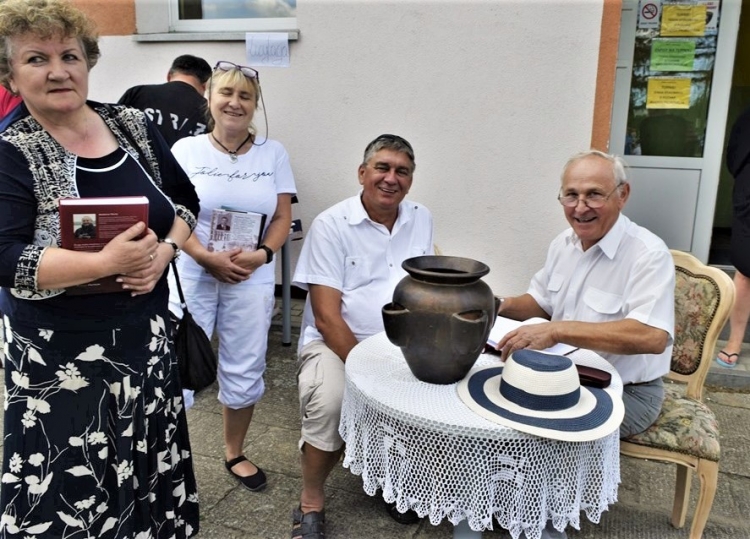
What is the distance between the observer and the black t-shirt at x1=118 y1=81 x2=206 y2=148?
3506mm

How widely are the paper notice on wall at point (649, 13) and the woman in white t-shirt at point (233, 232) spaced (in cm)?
298

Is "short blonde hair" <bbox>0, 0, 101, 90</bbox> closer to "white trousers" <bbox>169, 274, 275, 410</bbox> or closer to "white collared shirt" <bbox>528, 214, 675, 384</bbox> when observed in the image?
"white trousers" <bbox>169, 274, 275, 410</bbox>

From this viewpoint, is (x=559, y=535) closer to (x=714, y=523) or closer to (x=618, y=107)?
(x=714, y=523)

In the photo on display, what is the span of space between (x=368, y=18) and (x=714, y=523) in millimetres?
3461

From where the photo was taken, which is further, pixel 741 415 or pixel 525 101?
pixel 525 101

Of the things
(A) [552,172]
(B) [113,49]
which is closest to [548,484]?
(A) [552,172]

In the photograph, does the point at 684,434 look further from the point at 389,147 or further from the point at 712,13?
the point at 712,13

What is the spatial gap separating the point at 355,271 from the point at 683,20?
10.5 ft

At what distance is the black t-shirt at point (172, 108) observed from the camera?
3506 millimetres

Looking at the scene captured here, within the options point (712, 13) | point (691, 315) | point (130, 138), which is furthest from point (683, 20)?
point (130, 138)

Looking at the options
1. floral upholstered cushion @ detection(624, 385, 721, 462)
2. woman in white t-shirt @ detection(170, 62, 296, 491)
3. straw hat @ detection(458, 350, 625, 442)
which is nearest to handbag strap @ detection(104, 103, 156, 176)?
woman in white t-shirt @ detection(170, 62, 296, 491)

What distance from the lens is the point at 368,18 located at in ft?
13.3

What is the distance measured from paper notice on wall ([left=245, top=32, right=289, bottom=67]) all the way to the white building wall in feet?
0.21

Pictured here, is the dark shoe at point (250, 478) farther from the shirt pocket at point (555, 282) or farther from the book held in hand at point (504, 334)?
the shirt pocket at point (555, 282)
